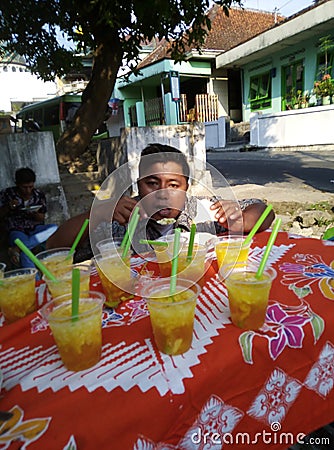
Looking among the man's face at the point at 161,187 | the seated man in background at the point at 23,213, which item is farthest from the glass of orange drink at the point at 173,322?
the seated man in background at the point at 23,213

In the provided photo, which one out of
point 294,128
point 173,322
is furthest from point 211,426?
point 294,128

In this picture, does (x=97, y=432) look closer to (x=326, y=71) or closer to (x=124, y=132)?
(x=124, y=132)

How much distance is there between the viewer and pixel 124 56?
17.4ft

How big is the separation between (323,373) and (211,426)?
44 cm

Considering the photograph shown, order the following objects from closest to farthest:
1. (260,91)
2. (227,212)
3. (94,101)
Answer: (227,212), (94,101), (260,91)

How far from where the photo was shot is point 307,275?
1354mm

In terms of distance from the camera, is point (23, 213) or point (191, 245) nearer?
point (191, 245)

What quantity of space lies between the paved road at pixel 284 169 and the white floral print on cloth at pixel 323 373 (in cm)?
587

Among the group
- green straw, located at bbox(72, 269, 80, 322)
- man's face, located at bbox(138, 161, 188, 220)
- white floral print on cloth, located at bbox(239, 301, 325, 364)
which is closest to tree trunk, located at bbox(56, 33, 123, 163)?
man's face, located at bbox(138, 161, 188, 220)

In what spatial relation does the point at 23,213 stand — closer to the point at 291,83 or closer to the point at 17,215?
the point at 17,215

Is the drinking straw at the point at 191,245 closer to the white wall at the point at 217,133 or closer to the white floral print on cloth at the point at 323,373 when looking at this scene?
the white floral print on cloth at the point at 323,373

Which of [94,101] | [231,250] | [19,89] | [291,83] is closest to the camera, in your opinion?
[231,250]

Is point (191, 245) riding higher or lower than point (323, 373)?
higher

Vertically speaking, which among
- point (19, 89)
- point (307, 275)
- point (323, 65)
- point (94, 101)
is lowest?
point (307, 275)
